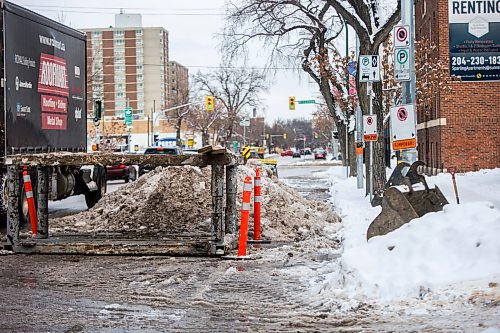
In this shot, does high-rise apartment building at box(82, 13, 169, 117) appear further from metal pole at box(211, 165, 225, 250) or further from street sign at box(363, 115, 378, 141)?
metal pole at box(211, 165, 225, 250)

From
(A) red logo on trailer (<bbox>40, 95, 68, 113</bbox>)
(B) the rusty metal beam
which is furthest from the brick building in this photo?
(B) the rusty metal beam

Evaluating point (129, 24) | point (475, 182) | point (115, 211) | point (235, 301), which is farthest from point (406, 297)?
point (129, 24)

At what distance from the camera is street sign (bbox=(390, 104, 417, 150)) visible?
14133 millimetres

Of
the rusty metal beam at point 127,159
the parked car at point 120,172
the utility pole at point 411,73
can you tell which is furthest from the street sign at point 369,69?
the parked car at point 120,172

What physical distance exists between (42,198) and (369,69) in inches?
400

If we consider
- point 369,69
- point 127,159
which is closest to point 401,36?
point 369,69

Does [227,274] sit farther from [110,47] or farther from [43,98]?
[110,47]

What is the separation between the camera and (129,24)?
13425 cm

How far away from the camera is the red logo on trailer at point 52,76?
1555cm

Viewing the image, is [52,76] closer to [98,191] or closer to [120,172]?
[98,191]

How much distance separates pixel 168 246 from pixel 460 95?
71.1 feet

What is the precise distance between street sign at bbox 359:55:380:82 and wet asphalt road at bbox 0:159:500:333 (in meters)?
9.36

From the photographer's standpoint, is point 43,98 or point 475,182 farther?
point 475,182

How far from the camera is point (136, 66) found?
15050 centimetres
